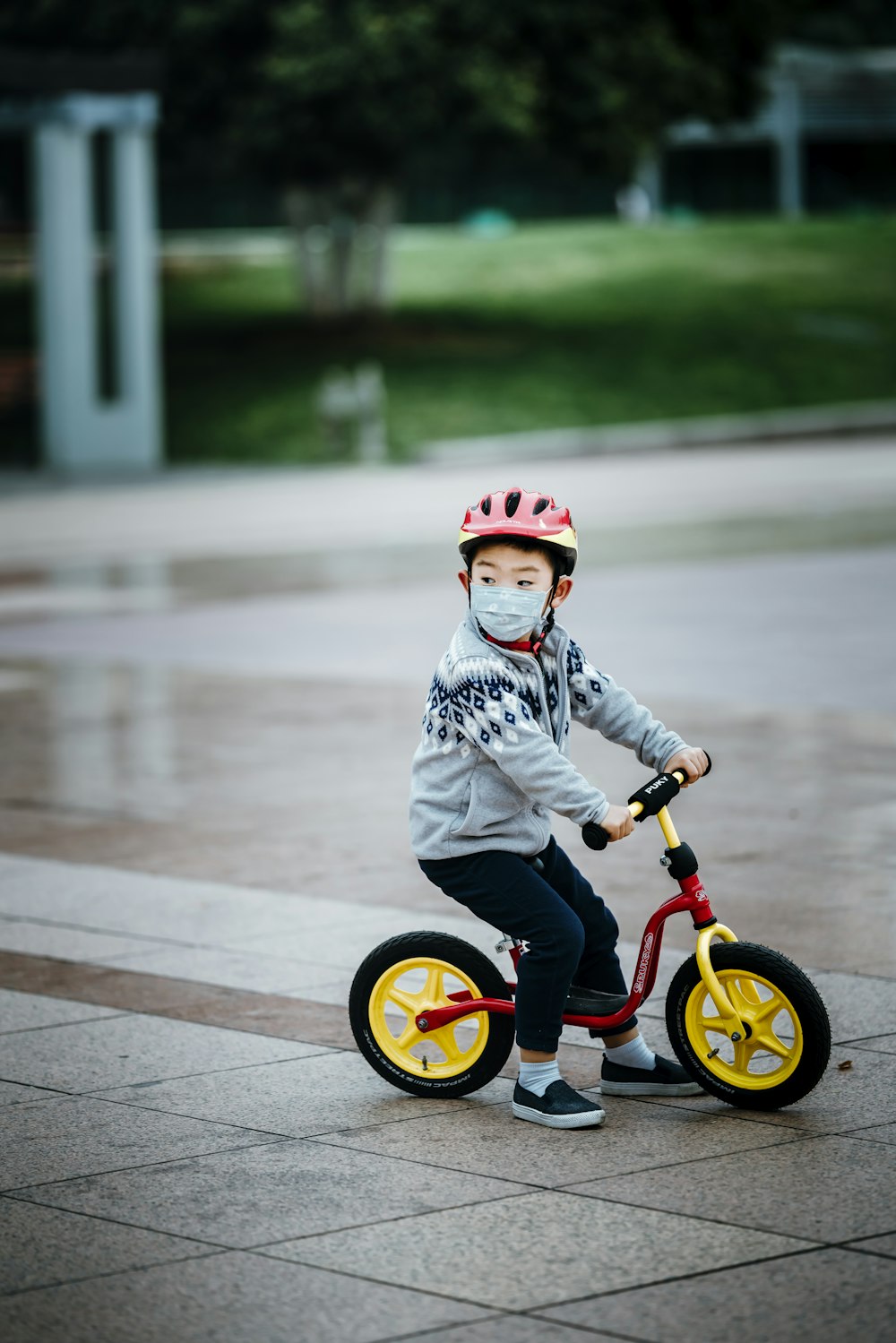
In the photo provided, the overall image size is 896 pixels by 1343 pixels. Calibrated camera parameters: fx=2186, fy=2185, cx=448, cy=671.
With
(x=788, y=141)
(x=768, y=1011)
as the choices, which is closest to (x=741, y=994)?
(x=768, y=1011)

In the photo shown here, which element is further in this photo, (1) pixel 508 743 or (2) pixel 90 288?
(2) pixel 90 288

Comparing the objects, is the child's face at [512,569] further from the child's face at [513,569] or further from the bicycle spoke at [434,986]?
the bicycle spoke at [434,986]

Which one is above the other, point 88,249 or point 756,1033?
point 88,249

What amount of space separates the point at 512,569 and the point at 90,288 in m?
23.8

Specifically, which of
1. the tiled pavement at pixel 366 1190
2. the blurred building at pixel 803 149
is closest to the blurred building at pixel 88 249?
the tiled pavement at pixel 366 1190

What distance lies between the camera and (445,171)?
41344 mm

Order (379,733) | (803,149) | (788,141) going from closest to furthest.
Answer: (379,733) → (788,141) → (803,149)

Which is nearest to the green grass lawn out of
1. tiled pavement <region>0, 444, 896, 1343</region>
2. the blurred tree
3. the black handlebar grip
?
the blurred tree

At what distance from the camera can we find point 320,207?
35688 mm

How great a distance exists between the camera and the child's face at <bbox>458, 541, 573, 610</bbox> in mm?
4984

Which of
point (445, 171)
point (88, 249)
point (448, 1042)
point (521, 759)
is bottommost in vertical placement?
point (448, 1042)

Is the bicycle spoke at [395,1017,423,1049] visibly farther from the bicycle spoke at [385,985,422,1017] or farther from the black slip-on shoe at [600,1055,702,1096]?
the black slip-on shoe at [600,1055,702,1096]

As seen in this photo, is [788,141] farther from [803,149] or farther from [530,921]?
[530,921]

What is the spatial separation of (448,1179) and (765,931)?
2.27 m
